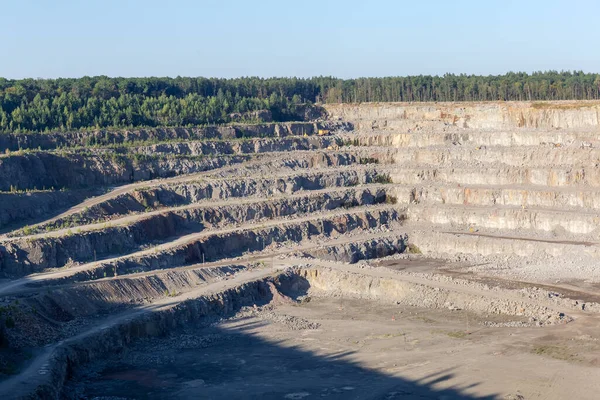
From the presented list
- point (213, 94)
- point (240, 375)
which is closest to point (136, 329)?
point (240, 375)

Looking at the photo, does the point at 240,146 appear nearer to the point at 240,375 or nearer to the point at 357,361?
the point at 357,361

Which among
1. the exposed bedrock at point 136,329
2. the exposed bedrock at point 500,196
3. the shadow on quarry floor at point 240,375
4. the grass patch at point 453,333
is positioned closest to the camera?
the exposed bedrock at point 136,329

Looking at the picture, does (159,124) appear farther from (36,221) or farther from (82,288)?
(82,288)

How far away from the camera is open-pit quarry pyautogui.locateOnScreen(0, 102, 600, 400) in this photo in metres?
46.5

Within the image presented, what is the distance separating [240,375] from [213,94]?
281 ft

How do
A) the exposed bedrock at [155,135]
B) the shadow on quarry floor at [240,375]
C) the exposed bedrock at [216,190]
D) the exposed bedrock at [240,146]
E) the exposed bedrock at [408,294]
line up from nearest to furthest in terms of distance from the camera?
the shadow on quarry floor at [240,375], the exposed bedrock at [408,294], the exposed bedrock at [216,190], the exposed bedrock at [155,135], the exposed bedrock at [240,146]

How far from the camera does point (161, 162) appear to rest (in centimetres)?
8844

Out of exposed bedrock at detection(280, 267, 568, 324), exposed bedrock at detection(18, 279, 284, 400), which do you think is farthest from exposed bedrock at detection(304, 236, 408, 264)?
exposed bedrock at detection(18, 279, 284, 400)

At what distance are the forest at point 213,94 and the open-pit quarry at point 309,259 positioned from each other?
534cm

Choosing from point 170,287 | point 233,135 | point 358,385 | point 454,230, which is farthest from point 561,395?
point 233,135

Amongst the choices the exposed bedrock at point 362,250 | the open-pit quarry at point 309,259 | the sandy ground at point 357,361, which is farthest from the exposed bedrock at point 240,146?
the sandy ground at point 357,361

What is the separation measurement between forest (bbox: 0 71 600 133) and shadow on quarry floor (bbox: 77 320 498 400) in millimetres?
44835

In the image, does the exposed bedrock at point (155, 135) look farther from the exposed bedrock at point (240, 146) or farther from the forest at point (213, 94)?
the exposed bedrock at point (240, 146)

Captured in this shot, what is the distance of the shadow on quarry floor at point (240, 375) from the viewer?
43844 millimetres
